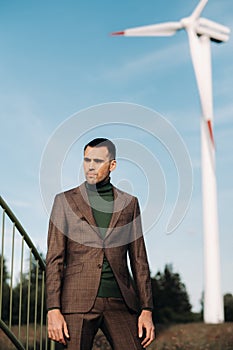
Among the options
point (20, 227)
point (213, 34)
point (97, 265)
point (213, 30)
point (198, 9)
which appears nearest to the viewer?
point (97, 265)

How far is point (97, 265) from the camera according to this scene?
4.05m

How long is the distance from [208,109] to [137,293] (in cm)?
1717

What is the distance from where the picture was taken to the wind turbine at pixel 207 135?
802 inches

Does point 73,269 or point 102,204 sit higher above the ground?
point 102,204

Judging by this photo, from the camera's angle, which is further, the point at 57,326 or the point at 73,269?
the point at 73,269

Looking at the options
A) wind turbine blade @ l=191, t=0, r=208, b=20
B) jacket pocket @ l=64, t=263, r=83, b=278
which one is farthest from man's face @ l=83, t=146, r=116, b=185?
wind turbine blade @ l=191, t=0, r=208, b=20

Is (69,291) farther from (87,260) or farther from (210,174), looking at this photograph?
(210,174)

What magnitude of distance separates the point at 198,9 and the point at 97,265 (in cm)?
1849

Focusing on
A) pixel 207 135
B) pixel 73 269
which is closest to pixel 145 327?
pixel 73 269

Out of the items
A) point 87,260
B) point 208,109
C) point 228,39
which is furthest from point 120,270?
point 228,39

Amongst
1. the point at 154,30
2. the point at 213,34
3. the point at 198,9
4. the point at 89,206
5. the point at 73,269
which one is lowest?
the point at 73,269

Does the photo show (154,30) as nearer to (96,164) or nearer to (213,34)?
(213,34)

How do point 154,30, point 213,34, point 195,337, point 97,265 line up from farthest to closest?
point 213,34, point 195,337, point 154,30, point 97,265

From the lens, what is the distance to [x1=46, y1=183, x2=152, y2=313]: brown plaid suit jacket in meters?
4.00
